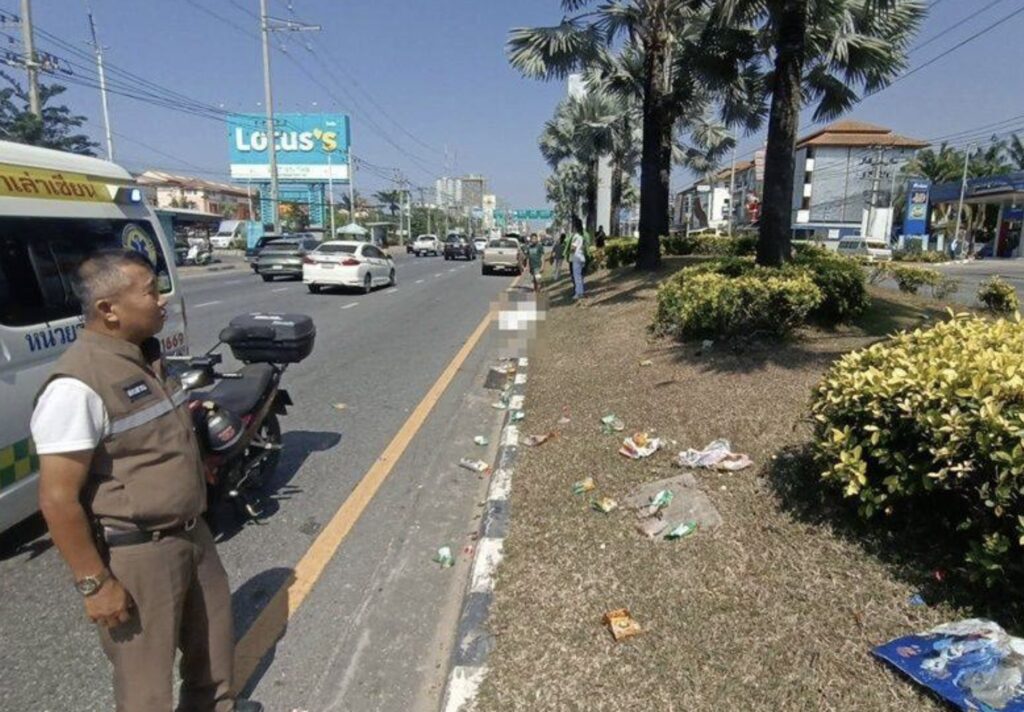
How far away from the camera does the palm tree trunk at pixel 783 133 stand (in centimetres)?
864

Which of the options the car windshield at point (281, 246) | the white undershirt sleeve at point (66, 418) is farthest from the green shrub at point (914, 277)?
the car windshield at point (281, 246)

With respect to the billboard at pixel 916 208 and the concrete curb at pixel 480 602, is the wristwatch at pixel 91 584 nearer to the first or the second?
the concrete curb at pixel 480 602

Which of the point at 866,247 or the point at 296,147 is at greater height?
the point at 296,147

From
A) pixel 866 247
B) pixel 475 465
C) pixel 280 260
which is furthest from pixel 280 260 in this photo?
pixel 866 247

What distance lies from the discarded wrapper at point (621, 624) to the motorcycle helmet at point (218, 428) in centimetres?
207

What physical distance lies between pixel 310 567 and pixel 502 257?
24176 mm

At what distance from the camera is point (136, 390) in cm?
190

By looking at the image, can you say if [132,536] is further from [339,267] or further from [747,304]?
[339,267]

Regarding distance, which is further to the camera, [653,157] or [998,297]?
[653,157]

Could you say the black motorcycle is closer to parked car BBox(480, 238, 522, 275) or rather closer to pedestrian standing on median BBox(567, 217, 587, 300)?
pedestrian standing on median BBox(567, 217, 587, 300)

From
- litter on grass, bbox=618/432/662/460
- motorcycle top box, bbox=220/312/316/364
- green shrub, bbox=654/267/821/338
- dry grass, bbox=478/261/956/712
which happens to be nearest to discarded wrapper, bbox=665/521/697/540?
dry grass, bbox=478/261/956/712

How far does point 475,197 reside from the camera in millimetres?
164750

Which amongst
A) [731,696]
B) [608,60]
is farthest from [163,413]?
[608,60]

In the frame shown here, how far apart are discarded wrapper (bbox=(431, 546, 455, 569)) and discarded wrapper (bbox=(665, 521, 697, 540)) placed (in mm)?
1241
